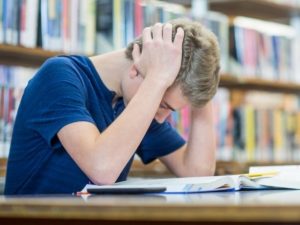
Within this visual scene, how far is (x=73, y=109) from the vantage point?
4.43 ft

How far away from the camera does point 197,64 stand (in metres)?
1.46

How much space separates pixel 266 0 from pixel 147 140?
170cm

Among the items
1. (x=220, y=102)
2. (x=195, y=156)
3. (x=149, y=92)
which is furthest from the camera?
(x=220, y=102)

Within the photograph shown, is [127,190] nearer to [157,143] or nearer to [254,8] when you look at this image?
[157,143]

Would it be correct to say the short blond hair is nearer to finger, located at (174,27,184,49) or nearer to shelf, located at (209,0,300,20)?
finger, located at (174,27,184,49)

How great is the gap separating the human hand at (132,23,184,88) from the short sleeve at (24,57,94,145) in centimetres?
15

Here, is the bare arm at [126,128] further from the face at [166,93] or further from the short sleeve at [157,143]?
the short sleeve at [157,143]

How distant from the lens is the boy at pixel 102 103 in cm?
131

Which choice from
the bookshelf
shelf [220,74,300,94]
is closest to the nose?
the bookshelf

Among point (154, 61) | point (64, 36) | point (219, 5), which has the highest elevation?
point (219, 5)

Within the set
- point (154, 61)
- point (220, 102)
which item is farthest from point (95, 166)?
point (220, 102)

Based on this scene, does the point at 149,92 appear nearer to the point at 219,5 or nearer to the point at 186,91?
the point at 186,91

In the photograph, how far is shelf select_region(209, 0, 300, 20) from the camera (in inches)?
127

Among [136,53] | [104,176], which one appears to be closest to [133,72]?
[136,53]
